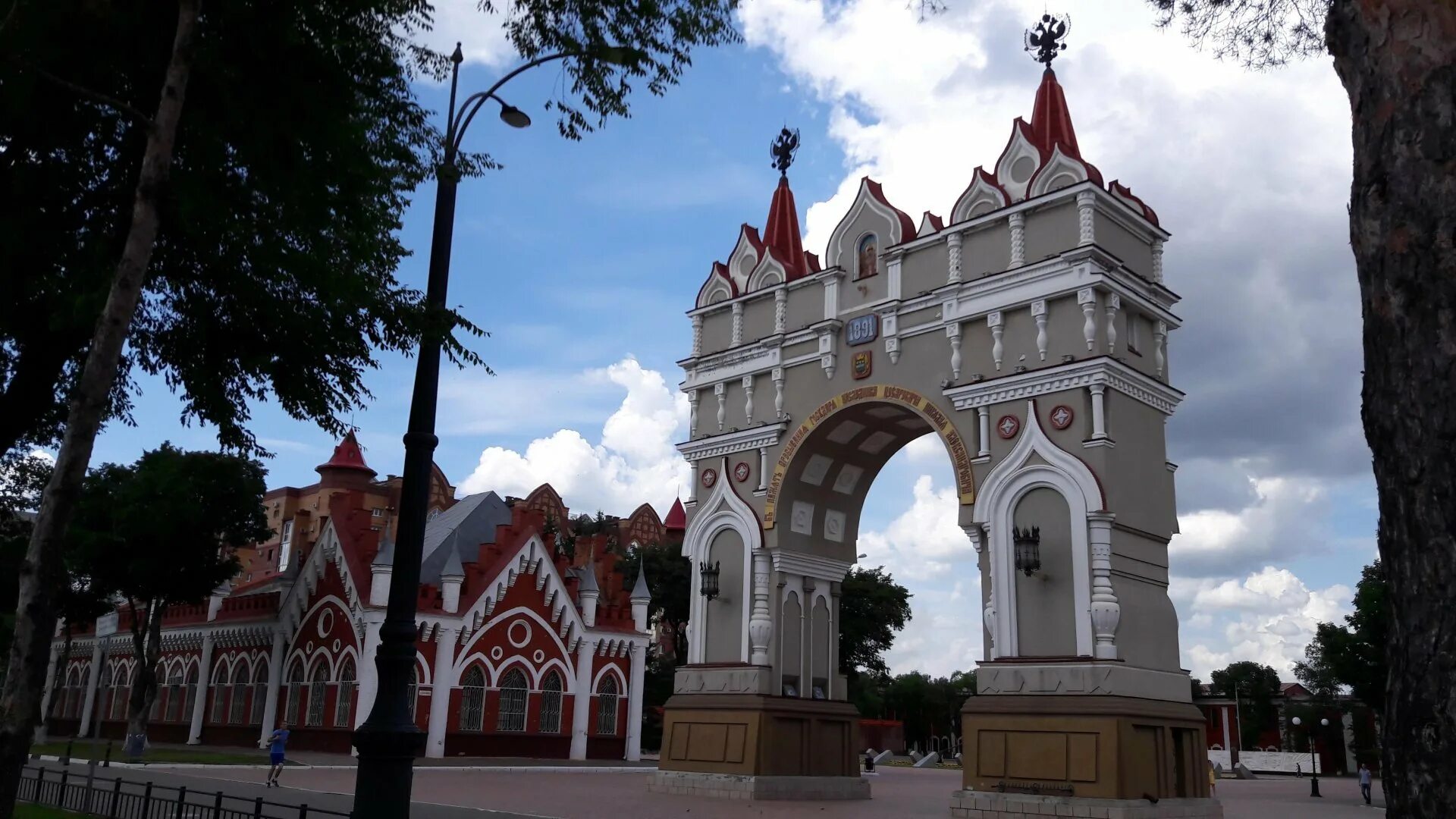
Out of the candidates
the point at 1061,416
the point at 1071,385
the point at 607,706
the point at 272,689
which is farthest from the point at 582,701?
the point at 1071,385

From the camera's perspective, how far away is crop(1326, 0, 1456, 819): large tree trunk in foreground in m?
4.08

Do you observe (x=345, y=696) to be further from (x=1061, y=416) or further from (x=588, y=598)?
(x=1061, y=416)

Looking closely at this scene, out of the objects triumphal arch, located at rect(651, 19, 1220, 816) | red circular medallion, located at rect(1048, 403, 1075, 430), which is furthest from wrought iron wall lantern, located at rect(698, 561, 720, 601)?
red circular medallion, located at rect(1048, 403, 1075, 430)

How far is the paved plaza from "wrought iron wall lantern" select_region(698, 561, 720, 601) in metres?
4.13

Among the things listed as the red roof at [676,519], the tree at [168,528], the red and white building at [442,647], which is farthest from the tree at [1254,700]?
the tree at [168,528]

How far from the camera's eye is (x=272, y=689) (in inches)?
1435

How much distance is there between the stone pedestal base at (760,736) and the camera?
69.1ft

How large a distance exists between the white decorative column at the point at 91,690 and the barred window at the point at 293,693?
16.1 meters

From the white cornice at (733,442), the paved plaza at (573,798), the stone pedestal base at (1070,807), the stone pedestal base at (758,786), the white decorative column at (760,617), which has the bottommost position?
the paved plaza at (573,798)

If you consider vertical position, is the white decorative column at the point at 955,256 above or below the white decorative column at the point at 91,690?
above

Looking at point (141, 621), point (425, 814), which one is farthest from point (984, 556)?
point (141, 621)

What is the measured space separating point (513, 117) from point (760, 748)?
1421 cm

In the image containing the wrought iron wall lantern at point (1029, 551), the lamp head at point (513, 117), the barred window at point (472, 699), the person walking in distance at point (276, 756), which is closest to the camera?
the lamp head at point (513, 117)

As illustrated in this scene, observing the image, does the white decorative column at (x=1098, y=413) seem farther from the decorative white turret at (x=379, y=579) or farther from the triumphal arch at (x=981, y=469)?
the decorative white turret at (x=379, y=579)
